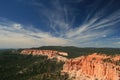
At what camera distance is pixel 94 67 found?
9562 cm

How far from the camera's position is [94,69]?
313 feet

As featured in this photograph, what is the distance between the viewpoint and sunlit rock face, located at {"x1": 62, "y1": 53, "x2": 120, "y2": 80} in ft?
270

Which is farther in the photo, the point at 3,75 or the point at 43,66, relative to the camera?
the point at 43,66

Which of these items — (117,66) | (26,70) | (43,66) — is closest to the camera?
(117,66)

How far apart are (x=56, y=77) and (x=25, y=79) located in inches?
716

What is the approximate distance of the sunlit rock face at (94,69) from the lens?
8228 cm

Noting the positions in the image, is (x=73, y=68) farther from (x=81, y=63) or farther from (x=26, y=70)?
(x=26, y=70)

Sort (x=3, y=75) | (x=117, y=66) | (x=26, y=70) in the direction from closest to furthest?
(x=117, y=66)
(x=3, y=75)
(x=26, y=70)

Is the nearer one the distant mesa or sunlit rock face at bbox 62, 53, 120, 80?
sunlit rock face at bbox 62, 53, 120, 80

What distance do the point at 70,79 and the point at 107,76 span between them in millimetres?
20393

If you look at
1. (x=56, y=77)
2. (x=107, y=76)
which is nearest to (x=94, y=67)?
(x=107, y=76)

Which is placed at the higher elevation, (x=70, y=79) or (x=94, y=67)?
(x=94, y=67)

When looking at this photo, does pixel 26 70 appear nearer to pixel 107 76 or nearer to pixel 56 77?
pixel 56 77

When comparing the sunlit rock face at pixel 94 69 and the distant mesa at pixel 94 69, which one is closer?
the sunlit rock face at pixel 94 69
